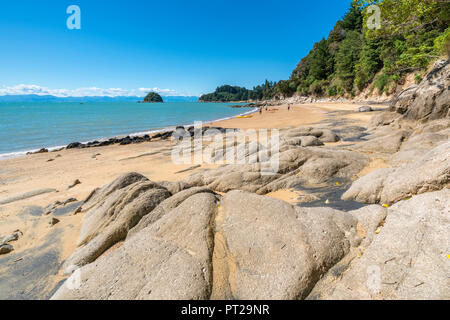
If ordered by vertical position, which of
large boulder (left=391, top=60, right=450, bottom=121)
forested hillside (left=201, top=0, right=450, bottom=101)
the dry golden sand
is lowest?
the dry golden sand

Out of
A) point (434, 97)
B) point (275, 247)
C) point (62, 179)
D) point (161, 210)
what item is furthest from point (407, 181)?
point (62, 179)

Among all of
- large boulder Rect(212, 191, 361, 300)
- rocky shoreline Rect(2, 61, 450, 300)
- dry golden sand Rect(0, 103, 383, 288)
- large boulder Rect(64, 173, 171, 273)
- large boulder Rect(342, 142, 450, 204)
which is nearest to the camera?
rocky shoreline Rect(2, 61, 450, 300)

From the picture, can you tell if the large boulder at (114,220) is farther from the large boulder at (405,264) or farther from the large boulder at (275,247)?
the large boulder at (405,264)

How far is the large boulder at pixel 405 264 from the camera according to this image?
2.48 meters

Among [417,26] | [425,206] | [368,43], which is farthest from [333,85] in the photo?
[425,206]

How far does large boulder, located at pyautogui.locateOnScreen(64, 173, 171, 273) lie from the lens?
4008mm

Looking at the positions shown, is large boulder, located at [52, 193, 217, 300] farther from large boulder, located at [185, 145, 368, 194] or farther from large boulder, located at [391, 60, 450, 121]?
large boulder, located at [391, 60, 450, 121]

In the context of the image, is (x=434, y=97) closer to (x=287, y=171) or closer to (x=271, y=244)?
(x=287, y=171)

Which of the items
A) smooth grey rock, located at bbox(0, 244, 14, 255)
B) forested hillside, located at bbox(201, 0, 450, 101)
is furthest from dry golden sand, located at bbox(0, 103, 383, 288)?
forested hillside, located at bbox(201, 0, 450, 101)

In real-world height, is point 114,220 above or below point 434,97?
below

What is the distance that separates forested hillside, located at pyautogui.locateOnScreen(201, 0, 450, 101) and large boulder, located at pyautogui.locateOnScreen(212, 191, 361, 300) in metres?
13.1

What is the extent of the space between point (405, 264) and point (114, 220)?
521 cm

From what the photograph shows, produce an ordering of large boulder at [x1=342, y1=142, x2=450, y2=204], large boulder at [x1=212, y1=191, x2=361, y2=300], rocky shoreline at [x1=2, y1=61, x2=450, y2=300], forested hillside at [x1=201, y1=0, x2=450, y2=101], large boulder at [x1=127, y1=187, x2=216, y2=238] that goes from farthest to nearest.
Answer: forested hillside at [x1=201, y1=0, x2=450, y2=101]
large boulder at [x1=127, y1=187, x2=216, y2=238]
large boulder at [x1=342, y1=142, x2=450, y2=204]
large boulder at [x1=212, y1=191, x2=361, y2=300]
rocky shoreline at [x1=2, y1=61, x2=450, y2=300]

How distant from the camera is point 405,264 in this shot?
2748mm
